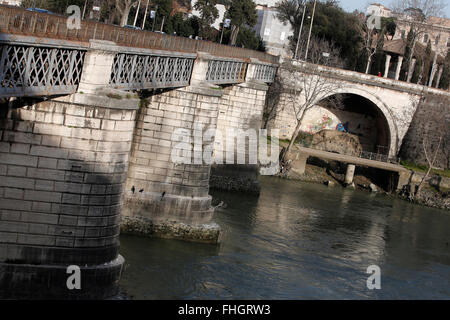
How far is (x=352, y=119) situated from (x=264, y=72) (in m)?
14.1

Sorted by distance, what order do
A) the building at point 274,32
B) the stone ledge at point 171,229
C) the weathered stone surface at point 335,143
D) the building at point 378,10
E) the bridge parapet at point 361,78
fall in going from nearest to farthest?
the stone ledge at point 171,229, the bridge parapet at point 361,78, the weathered stone surface at point 335,143, the building at point 274,32, the building at point 378,10

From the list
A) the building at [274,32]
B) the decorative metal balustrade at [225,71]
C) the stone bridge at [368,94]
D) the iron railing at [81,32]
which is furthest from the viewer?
the building at [274,32]

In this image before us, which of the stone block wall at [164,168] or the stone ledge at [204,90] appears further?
the stone ledge at [204,90]

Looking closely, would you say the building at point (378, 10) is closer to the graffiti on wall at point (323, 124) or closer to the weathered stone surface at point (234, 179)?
the graffiti on wall at point (323, 124)

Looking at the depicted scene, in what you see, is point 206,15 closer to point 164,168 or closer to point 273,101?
point 273,101

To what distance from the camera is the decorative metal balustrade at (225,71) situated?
28.6 m

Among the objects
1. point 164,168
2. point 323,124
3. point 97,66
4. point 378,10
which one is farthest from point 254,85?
point 378,10

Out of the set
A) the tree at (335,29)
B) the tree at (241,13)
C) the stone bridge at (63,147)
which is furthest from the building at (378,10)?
the stone bridge at (63,147)

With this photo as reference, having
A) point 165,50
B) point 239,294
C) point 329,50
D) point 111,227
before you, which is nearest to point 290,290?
point 239,294

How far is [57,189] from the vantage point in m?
15.8

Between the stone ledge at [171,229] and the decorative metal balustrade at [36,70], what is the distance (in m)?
8.59

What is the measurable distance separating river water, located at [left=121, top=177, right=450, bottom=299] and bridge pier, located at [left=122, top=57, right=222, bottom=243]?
2.01ft

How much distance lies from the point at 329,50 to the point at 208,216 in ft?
122
